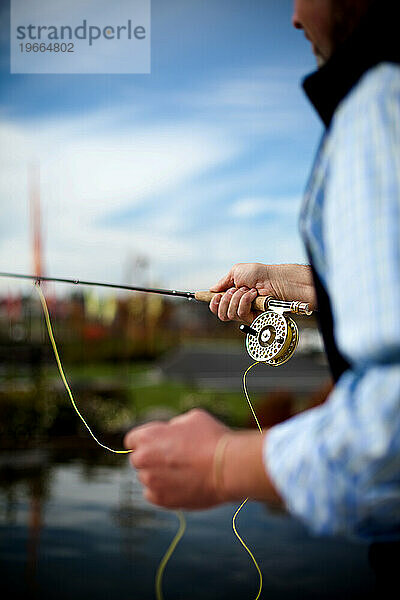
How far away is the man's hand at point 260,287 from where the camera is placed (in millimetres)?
1032

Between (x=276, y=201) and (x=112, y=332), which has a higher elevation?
(x=276, y=201)

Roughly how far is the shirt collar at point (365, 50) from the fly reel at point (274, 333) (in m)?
0.48

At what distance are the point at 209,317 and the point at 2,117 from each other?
490cm

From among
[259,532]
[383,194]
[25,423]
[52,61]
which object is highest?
[52,61]

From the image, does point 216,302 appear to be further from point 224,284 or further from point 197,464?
point 197,464

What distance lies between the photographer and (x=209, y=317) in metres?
11.6

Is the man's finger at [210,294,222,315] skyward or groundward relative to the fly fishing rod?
skyward

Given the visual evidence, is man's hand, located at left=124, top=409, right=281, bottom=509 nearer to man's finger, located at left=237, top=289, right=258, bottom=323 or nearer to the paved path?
man's finger, located at left=237, top=289, right=258, bottom=323

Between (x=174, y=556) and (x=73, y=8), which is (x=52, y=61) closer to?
(x=73, y=8)

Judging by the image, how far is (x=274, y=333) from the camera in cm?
98

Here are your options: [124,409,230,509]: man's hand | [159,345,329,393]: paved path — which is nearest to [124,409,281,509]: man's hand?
[124,409,230,509]: man's hand

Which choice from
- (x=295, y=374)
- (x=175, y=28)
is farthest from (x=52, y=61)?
(x=295, y=374)

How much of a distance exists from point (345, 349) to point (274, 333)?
0.54 meters

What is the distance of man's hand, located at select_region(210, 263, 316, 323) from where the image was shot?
3.39 ft
